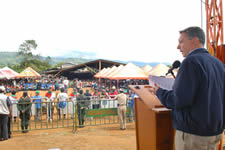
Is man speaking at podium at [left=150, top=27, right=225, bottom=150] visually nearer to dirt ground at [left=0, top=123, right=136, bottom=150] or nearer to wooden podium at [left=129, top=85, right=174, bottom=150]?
wooden podium at [left=129, top=85, right=174, bottom=150]

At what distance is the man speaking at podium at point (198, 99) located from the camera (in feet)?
4.85

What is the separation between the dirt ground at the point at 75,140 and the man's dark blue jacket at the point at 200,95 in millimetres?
4456

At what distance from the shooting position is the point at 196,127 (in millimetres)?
1521

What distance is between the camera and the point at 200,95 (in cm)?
149

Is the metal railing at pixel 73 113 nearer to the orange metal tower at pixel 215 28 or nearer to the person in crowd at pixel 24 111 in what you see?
the person in crowd at pixel 24 111

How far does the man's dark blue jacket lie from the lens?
148 cm

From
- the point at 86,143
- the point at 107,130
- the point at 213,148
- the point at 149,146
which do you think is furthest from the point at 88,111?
the point at 213,148

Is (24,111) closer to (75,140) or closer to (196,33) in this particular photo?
(75,140)

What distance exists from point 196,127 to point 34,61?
268 feet

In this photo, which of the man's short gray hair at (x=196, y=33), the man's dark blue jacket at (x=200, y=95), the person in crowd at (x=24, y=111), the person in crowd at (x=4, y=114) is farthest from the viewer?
the person in crowd at (x=24, y=111)

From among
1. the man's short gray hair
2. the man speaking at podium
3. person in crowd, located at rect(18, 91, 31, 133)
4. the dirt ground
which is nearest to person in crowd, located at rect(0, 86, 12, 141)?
the dirt ground

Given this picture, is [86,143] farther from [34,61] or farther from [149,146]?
[34,61]

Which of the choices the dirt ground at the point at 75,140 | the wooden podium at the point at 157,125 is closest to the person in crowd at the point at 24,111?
the dirt ground at the point at 75,140

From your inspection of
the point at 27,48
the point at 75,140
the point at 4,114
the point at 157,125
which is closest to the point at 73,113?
the point at 75,140
